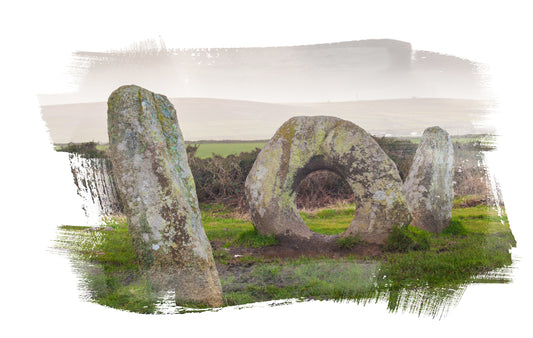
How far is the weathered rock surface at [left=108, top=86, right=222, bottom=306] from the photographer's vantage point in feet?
Answer: 24.0

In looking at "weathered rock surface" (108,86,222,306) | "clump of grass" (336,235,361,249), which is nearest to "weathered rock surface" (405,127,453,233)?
"clump of grass" (336,235,361,249)

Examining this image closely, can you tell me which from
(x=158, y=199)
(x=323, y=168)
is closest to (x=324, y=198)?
(x=323, y=168)

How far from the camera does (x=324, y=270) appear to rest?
9797 millimetres

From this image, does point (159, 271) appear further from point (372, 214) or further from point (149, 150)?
point (372, 214)

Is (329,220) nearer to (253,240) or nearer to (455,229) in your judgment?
(455,229)

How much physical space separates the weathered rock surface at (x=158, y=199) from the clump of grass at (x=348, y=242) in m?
5.50

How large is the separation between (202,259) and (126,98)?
113 inches

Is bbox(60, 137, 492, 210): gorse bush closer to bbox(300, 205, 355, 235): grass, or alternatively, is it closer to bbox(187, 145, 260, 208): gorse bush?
bbox(187, 145, 260, 208): gorse bush

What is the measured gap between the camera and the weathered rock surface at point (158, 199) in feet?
24.0

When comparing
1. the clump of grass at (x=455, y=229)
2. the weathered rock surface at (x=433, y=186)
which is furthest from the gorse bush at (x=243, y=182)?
the clump of grass at (x=455, y=229)

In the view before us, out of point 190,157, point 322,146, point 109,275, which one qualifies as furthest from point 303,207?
point 109,275

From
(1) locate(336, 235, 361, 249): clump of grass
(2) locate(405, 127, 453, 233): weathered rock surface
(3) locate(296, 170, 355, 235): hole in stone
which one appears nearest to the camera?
(1) locate(336, 235, 361, 249): clump of grass

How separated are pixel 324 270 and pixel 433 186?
713 cm

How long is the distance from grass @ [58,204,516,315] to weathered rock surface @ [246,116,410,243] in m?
0.47
